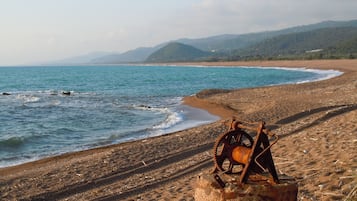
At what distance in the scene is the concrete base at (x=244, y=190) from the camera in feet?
11.6

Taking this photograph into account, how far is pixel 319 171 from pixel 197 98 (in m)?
26.0

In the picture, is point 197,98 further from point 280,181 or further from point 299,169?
point 280,181

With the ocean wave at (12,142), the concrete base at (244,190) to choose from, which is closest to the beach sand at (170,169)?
the concrete base at (244,190)

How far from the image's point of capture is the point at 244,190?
354cm

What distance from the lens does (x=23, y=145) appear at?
17.1 meters

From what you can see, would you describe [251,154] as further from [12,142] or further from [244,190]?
[12,142]

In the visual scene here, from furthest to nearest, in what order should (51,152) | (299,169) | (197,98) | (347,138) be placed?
1. (197,98)
2. (51,152)
3. (347,138)
4. (299,169)

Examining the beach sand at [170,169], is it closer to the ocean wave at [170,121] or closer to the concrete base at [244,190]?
the concrete base at [244,190]

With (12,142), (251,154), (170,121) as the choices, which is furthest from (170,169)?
(170,121)

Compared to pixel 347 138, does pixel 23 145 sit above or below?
below

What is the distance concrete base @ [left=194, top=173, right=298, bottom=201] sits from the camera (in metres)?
3.54

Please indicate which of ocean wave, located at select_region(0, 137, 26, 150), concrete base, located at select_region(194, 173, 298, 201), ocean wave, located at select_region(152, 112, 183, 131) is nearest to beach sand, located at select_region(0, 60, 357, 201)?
concrete base, located at select_region(194, 173, 298, 201)

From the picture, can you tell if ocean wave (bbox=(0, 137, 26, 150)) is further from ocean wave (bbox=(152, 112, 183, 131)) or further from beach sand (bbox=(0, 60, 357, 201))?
ocean wave (bbox=(152, 112, 183, 131))

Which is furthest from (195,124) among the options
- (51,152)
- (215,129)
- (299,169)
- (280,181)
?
(280,181)
